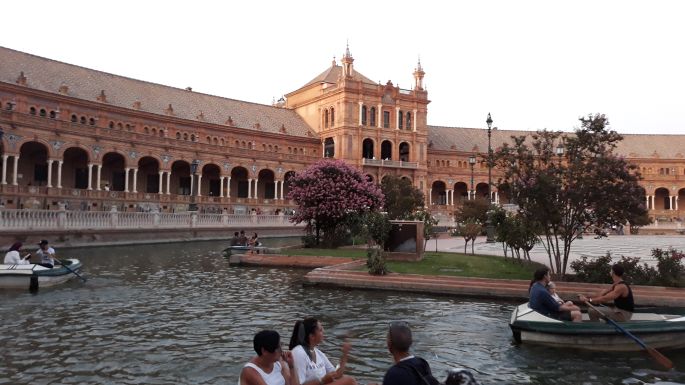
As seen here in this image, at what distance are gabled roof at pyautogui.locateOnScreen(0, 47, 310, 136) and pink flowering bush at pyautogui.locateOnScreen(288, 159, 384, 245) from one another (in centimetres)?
3146

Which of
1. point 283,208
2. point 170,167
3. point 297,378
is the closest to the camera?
point 297,378

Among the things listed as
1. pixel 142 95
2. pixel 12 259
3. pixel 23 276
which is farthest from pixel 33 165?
pixel 23 276

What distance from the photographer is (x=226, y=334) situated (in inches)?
397

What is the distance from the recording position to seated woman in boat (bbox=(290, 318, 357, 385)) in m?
5.41

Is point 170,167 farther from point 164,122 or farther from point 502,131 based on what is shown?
point 502,131

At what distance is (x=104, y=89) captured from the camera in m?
53.2

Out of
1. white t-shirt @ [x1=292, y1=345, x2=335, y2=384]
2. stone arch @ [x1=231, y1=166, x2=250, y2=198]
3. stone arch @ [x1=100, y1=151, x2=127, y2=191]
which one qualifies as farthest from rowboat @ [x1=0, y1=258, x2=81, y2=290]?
stone arch @ [x1=231, y1=166, x2=250, y2=198]

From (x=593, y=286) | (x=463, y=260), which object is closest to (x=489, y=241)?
(x=463, y=260)

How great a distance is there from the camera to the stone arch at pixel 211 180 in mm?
58031

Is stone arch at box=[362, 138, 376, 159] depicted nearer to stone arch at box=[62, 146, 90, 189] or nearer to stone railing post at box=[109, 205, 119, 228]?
stone arch at box=[62, 146, 90, 189]

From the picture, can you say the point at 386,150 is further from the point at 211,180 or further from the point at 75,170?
the point at 75,170

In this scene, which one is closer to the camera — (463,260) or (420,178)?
(463,260)

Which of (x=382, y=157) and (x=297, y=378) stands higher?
(x=382, y=157)

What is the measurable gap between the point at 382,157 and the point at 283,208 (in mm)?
17538
